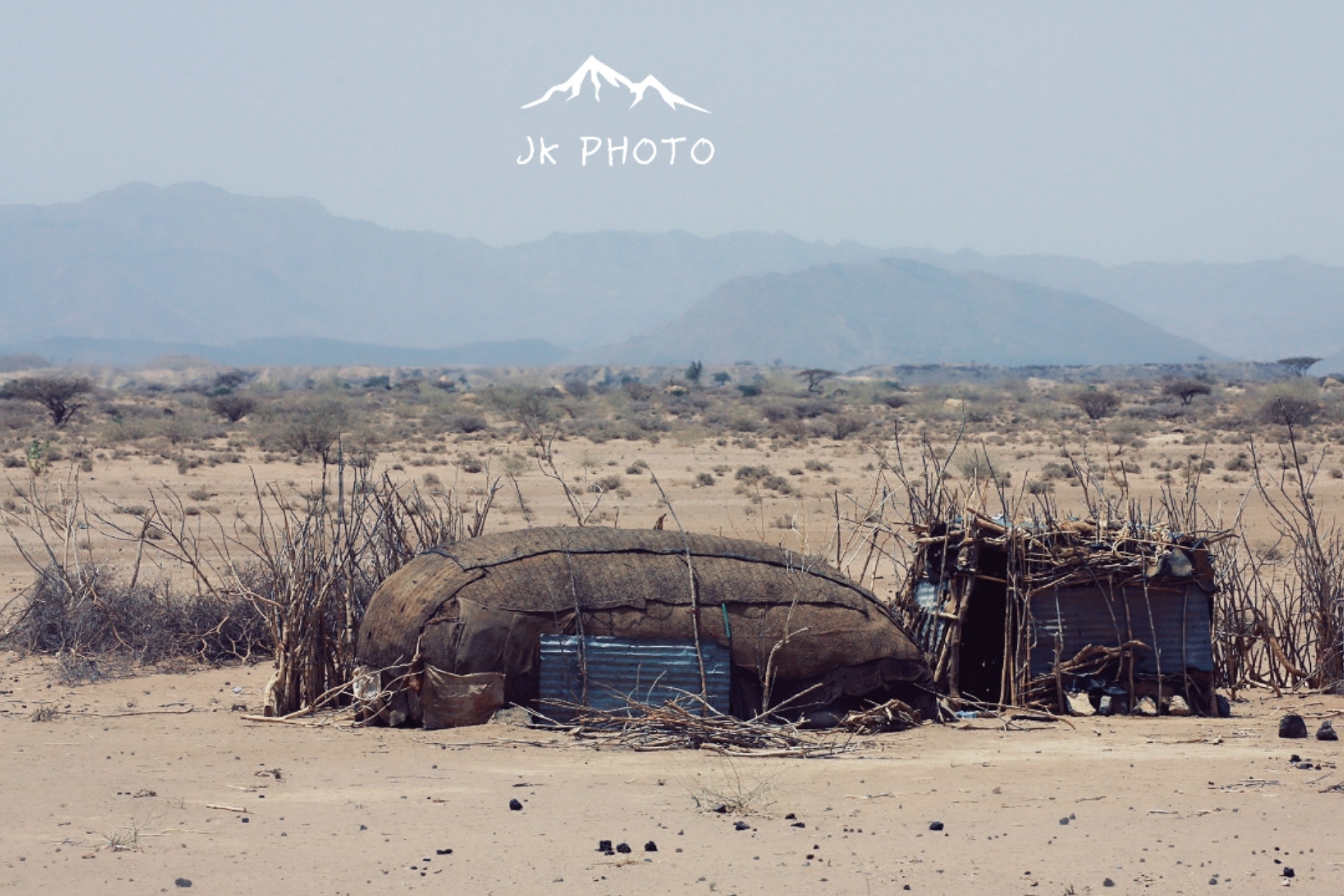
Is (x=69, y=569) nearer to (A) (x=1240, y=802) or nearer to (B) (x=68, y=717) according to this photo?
(B) (x=68, y=717)

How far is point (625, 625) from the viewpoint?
23.4ft

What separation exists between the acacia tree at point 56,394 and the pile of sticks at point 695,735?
107 ft

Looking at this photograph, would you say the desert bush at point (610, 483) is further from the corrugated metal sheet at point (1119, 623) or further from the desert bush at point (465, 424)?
the corrugated metal sheet at point (1119, 623)

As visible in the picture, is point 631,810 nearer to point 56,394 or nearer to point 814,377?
point 56,394

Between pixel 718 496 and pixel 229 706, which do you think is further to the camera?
pixel 718 496

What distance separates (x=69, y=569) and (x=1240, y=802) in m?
8.80

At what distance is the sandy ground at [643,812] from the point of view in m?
4.78

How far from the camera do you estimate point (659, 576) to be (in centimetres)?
730

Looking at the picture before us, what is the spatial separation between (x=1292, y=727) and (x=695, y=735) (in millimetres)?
3299

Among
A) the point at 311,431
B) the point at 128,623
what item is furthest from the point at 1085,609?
the point at 311,431

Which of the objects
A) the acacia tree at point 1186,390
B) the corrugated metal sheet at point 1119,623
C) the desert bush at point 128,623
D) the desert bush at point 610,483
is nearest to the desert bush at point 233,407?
the desert bush at point 610,483

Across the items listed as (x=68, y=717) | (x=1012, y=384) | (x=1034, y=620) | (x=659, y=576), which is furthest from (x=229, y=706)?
(x=1012, y=384)

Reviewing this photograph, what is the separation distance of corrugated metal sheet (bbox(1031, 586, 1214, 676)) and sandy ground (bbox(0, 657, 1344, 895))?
564mm

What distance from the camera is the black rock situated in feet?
23.9
